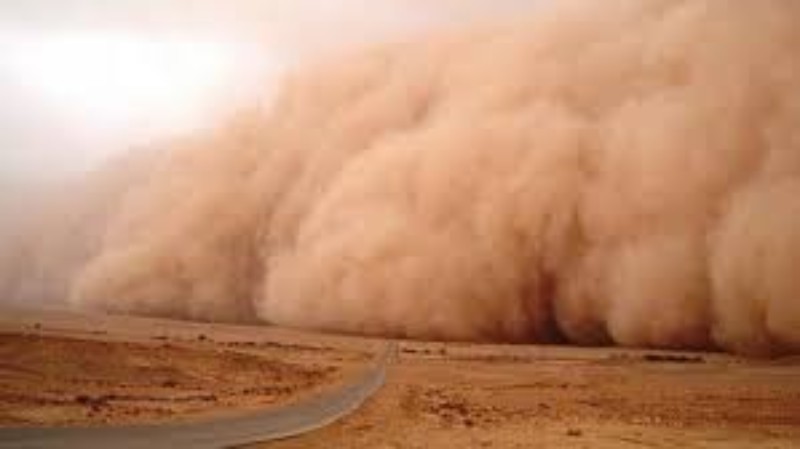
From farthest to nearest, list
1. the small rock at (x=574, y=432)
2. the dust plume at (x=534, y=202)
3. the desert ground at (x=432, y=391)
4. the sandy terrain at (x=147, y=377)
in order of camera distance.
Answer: the dust plume at (x=534, y=202), the small rock at (x=574, y=432), the sandy terrain at (x=147, y=377), the desert ground at (x=432, y=391)

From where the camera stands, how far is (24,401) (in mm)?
9172

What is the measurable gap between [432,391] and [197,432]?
5.54 metres

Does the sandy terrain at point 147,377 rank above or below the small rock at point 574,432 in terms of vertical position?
above

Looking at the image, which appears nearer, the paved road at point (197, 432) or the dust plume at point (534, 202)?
the paved road at point (197, 432)

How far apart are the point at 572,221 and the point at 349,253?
5.32 meters

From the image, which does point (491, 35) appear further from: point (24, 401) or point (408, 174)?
point (24, 401)

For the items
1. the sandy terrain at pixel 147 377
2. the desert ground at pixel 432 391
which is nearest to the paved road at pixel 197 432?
the desert ground at pixel 432 391

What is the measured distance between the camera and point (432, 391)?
12562 millimetres

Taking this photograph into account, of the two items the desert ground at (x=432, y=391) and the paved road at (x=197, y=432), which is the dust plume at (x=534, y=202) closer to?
the desert ground at (x=432, y=391)

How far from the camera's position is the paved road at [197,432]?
20.9 feet

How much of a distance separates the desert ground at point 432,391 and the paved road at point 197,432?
0.25 meters

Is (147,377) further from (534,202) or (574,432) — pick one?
(534,202)

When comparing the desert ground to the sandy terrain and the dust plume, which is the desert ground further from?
the dust plume

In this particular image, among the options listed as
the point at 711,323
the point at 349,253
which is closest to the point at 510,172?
the point at 349,253
